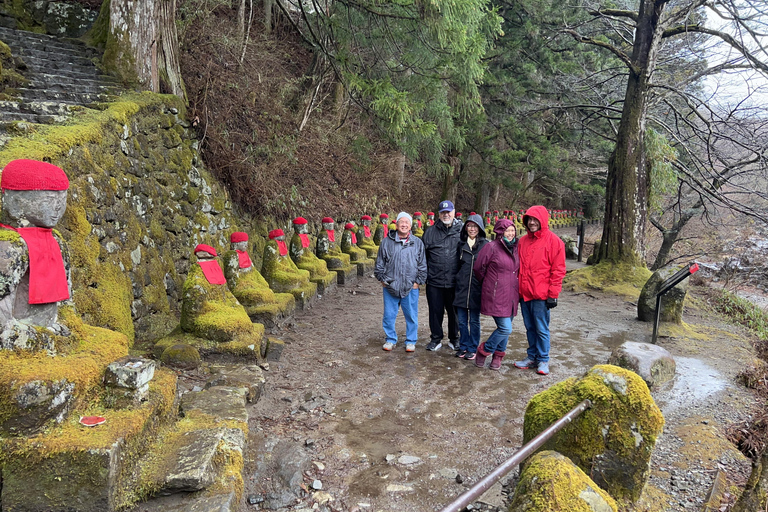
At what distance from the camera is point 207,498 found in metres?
2.28

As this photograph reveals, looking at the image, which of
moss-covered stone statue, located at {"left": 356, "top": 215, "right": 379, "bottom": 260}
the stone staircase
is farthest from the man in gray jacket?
moss-covered stone statue, located at {"left": 356, "top": 215, "right": 379, "bottom": 260}

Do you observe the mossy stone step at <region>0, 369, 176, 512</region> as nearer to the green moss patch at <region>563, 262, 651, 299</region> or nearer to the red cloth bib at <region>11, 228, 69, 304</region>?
the red cloth bib at <region>11, 228, 69, 304</region>

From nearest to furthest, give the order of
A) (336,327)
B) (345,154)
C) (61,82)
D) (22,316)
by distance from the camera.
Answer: (22,316), (61,82), (336,327), (345,154)

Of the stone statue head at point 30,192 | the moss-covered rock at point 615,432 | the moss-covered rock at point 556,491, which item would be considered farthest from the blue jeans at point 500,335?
the stone statue head at point 30,192

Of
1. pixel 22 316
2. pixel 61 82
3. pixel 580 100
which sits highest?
pixel 580 100

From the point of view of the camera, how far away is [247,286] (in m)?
5.68

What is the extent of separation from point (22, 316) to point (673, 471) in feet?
13.5

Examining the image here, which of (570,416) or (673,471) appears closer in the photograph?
(570,416)

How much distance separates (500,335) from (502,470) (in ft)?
10.8

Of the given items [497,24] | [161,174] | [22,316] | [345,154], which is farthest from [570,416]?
[345,154]

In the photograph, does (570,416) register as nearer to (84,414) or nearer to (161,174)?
(84,414)

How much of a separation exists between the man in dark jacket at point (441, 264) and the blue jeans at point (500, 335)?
2.40 feet

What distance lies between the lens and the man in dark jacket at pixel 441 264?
5.35m

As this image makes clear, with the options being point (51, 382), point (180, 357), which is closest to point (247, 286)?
point (180, 357)
